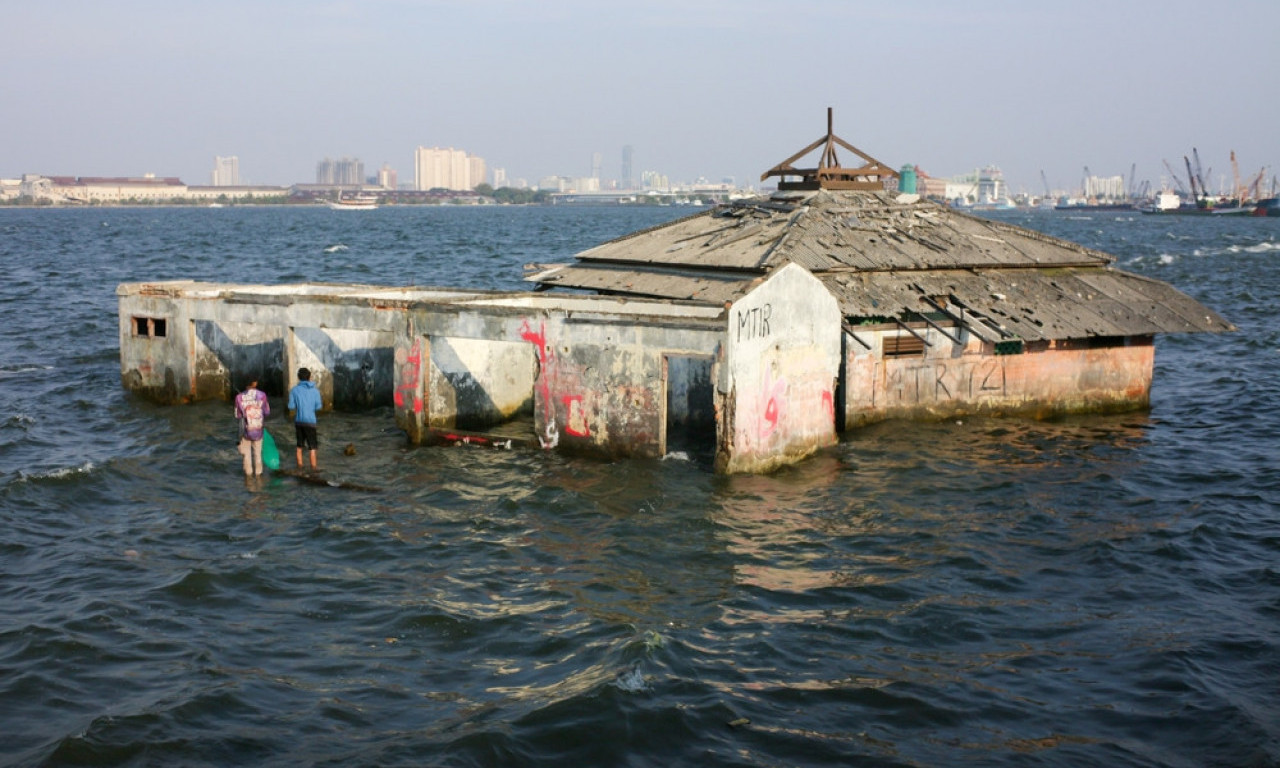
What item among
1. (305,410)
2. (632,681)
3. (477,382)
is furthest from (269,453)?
(632,681)

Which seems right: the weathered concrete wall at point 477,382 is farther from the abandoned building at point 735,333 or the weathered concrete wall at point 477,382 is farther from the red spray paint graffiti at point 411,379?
the red spray paint graffiti at point 411,379

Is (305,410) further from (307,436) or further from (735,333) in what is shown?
(735,333)

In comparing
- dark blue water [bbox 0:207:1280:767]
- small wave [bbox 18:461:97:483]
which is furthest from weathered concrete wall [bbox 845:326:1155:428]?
small wave [bbox 18:461:97:483]

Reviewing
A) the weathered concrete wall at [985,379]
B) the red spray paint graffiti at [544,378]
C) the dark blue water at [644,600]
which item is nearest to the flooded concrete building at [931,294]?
the weathered concrete wall at [985,379]

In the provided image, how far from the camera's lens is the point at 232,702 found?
34.9 feet

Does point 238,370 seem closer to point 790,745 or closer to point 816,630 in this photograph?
point 816,630

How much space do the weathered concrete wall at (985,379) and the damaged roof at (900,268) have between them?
0.61 metres

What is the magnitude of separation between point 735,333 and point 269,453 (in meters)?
7.55

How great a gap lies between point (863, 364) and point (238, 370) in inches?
500

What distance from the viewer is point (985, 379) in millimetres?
20875

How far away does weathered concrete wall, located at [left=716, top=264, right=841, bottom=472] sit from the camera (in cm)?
1681

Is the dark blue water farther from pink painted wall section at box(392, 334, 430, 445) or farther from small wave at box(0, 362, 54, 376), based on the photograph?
small wave at box(0, 362, 54, 376)

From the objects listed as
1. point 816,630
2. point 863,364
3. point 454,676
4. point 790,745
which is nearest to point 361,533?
point 454,676

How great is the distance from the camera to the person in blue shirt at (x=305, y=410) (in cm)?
1794
